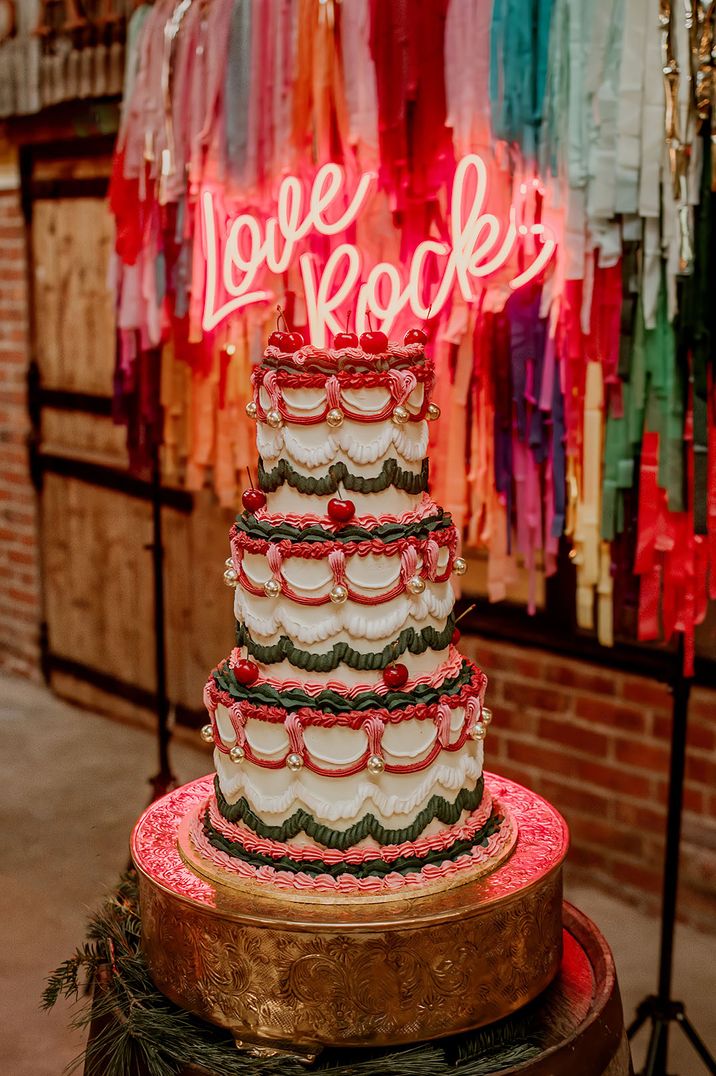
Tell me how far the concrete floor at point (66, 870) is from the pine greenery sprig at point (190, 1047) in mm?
1049

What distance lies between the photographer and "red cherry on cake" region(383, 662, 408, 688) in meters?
1.81

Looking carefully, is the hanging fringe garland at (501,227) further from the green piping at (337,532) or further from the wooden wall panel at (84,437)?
the wooden wall panel at (84,437)

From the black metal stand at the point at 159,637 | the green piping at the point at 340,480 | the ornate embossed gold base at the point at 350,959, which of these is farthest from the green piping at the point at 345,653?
the black metal stand at the point at 159,637

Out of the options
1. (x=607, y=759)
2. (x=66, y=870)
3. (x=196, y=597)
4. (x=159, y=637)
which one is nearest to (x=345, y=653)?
(x=607, y=759)

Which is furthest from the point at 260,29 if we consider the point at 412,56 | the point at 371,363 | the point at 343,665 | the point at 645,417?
the point at 343,665

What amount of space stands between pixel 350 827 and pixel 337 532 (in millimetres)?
432

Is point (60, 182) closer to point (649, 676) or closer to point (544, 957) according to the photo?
point (649, 676)

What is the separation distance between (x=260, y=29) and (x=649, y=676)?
1980 millimetres

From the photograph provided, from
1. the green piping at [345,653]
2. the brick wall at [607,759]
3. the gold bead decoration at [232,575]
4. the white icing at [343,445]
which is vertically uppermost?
the white icing at [343,445]

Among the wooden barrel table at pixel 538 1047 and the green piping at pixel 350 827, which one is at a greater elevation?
the green piping at pixel 350 827

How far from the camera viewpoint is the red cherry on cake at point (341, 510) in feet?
5.92

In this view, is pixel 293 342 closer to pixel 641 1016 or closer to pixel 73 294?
pixel 641 1016

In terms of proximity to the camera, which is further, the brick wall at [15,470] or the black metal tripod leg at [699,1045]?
the brick wall at [15,470]

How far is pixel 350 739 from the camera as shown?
1.81 meters
